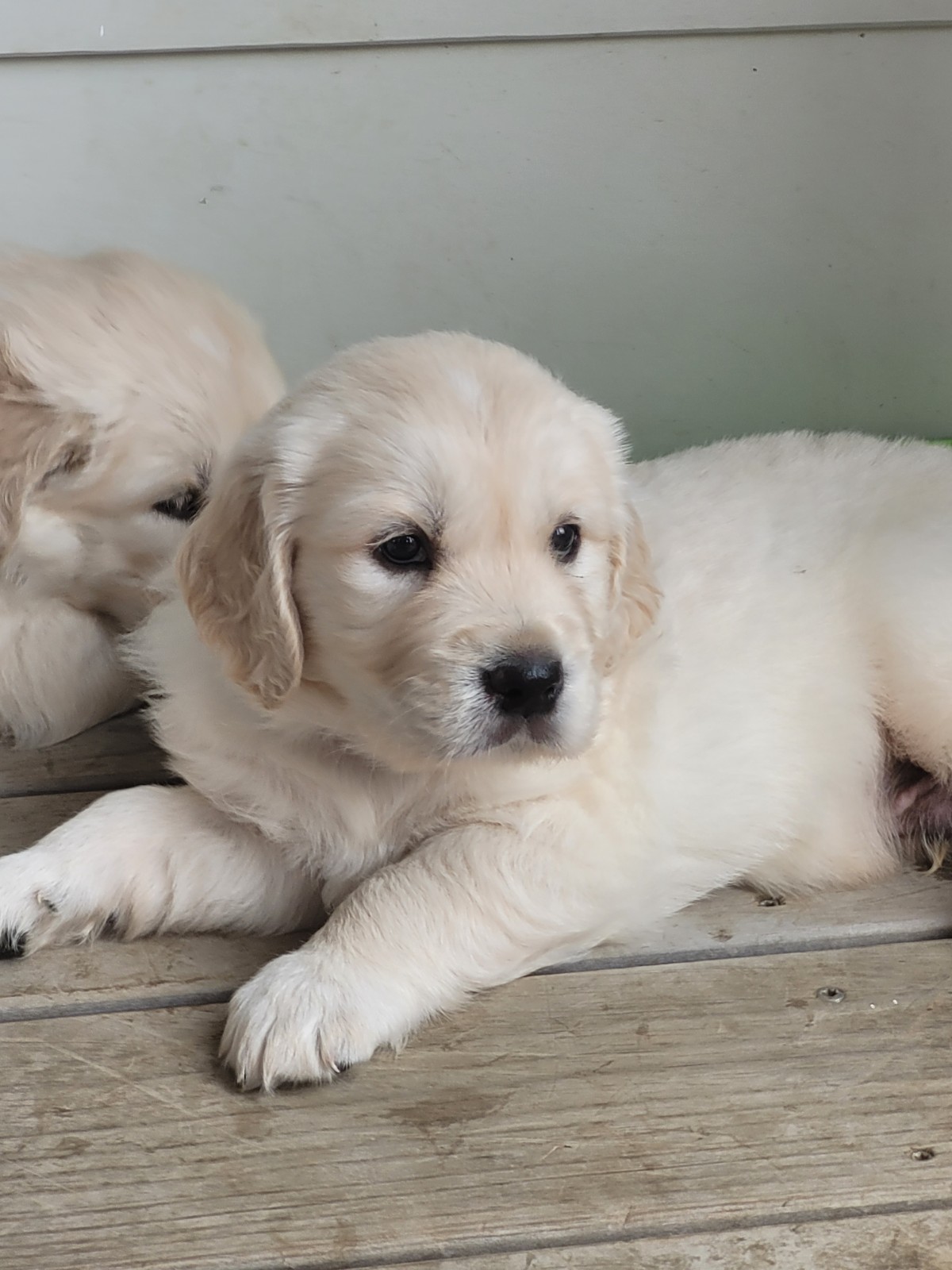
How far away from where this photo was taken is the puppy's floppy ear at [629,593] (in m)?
2.11

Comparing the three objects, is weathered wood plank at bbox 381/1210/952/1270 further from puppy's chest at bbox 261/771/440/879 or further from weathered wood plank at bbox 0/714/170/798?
weathered wood plank at bbox 0/714/170/798

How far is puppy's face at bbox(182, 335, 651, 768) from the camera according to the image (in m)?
1.82

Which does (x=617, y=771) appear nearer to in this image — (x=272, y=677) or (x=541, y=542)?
(x=541, y=542)

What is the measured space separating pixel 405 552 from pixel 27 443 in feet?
3.80

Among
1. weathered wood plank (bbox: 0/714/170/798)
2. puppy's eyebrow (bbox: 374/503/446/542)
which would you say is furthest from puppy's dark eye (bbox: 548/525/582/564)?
weathered wood plank (bbox: 0/714/170/798)

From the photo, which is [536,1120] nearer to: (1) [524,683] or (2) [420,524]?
(1) [524,683]

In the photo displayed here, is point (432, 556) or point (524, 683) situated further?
point (432, 556)

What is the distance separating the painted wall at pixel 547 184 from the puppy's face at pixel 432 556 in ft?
6.52

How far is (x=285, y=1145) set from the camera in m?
1.73

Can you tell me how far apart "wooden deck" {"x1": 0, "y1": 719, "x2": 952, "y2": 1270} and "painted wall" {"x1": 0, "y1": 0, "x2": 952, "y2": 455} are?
2379 mm

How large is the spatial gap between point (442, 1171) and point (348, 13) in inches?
125

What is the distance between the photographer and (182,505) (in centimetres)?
277

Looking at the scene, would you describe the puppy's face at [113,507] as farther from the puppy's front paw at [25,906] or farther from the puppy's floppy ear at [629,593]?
the puppy's floppy ear at [629,593]

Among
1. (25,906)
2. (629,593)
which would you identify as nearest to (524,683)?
(629,593)
